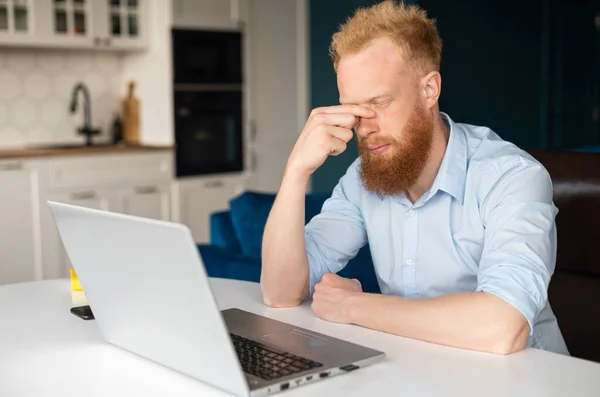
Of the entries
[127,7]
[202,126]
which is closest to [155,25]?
[127,7]

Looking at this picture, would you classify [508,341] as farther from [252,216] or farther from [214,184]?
[214,184]

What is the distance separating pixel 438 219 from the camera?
1807 mm

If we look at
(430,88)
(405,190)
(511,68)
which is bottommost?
(405,190)

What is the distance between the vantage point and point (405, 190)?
1.83m

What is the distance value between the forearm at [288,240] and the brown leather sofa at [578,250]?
891mm

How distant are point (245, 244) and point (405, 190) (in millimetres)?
1261

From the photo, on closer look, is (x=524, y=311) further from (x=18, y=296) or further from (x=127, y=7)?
(x=127, y=7)

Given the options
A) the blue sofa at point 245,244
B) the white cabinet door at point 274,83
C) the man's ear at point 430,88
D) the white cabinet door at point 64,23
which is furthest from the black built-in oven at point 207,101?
the man's ear at point 430,88

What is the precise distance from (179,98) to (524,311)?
4236mm

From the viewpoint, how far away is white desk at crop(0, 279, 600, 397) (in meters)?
1.18

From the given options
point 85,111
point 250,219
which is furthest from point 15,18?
point 250,219

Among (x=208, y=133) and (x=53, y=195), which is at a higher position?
(x=208, y=133)

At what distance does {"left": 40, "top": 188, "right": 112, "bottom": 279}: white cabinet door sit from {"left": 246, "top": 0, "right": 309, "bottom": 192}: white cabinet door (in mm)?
1244

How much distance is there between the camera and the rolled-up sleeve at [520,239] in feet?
4.73
